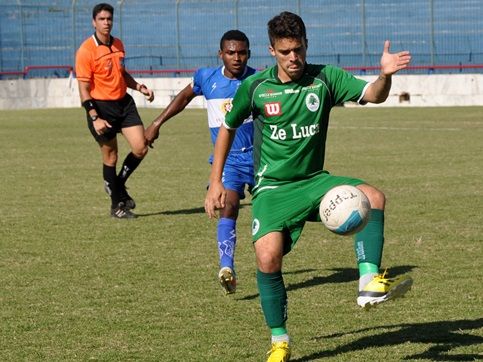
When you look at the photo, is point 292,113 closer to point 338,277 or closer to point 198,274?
point 338,277

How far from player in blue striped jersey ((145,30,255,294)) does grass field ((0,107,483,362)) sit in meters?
0.37

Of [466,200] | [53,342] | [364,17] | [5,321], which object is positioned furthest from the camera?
[364,17]

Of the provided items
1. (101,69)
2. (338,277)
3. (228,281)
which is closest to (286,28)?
(228,281)

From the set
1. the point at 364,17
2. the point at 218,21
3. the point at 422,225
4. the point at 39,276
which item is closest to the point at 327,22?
the point at 364,17

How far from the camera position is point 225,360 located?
6.28 metres

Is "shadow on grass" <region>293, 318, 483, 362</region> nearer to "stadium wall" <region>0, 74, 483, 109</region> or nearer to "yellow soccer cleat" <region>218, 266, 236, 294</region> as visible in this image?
"yellow soccer cleat" <region>218, 266, 236, 294</region>

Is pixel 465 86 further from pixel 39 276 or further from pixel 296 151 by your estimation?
pixel 296 151

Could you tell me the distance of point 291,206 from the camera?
6.34m

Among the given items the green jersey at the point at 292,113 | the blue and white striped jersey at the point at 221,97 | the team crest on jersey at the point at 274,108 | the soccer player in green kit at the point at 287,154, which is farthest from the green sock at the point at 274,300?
the blue and white striped jersey at the point at 221,97

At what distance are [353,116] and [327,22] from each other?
11.2 meters

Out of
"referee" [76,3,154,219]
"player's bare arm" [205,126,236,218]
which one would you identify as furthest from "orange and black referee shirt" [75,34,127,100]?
"player's bare arm" [205,126,236,218]

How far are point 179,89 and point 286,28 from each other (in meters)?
34.5

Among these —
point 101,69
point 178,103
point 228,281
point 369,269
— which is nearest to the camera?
point 369,269

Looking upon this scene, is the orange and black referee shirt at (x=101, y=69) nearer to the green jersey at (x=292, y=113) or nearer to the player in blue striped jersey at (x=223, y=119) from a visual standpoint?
the player in blue striped jersey at (x=223, y=119)
